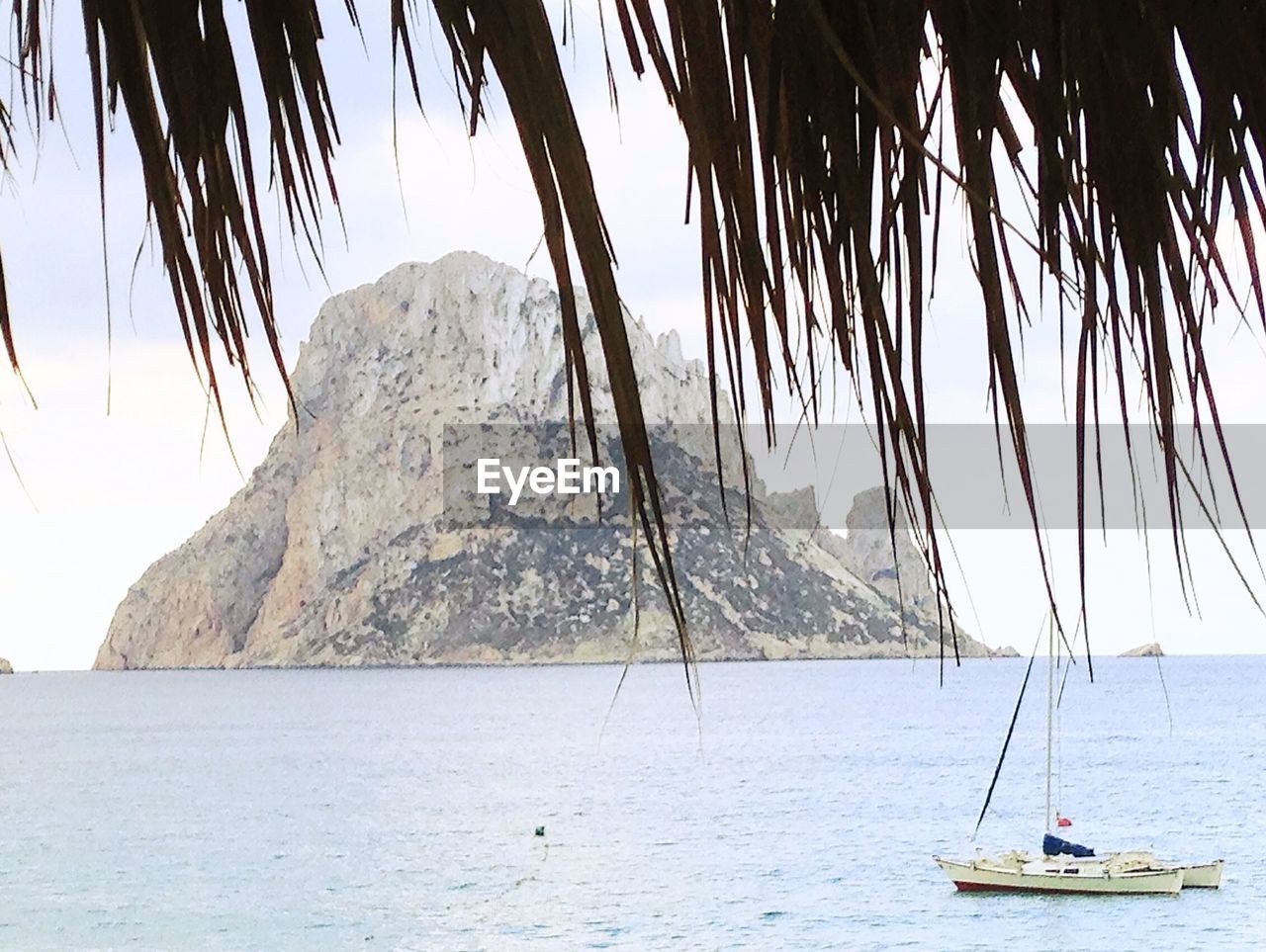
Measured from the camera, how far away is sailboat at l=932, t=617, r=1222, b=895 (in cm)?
2931

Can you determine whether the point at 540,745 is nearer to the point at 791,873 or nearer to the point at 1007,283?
the point at 791,873

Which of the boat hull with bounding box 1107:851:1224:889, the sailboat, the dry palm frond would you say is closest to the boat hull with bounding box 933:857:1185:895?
the sailboat

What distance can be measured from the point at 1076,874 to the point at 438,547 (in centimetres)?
5204

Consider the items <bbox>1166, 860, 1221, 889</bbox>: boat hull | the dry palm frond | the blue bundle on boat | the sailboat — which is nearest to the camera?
the dry palm frond

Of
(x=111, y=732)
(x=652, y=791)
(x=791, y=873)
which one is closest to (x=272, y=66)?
(x=791, y=873)

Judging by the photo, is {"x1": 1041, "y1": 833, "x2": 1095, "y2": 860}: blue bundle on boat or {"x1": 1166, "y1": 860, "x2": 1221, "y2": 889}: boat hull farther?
{"x1": 1041, "y1": 833, "x2": 1095, "y2": 860}: blue bundle on boat

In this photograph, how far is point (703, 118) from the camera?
1.13 ft

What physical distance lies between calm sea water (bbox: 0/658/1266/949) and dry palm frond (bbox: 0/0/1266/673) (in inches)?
1100

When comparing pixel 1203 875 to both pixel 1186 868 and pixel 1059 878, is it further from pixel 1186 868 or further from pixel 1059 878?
pixel 1059 878

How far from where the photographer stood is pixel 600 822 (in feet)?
132

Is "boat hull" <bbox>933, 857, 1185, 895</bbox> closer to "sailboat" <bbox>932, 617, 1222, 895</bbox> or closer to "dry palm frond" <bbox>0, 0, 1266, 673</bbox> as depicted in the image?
"sailboat" <bbox>932, 617, 1222, 895</bbox>

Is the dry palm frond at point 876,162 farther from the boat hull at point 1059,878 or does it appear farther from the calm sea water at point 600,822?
the boat hull at point 1059,878

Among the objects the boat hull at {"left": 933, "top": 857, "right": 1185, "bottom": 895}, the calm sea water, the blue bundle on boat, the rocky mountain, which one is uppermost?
the rocky mountain

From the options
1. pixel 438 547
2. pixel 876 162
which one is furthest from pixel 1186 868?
pixel 438 547
